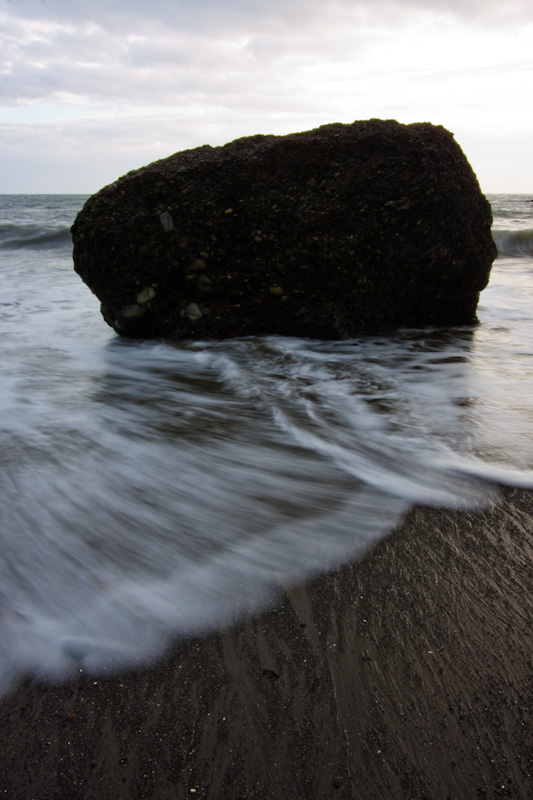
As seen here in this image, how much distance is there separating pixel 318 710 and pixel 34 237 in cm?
1353

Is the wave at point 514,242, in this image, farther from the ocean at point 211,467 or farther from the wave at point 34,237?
the wave at point 34,237

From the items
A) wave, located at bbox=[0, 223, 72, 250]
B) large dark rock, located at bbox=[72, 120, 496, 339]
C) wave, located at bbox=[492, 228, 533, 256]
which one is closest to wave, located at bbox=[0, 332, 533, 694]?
large dark rock, located at bbox=[72, 120, 496, 339]

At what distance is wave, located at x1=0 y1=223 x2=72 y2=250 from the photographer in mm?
12055

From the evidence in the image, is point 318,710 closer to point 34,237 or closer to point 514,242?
point 514,242

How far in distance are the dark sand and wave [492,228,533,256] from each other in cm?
1004

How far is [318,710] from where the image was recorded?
1.02 metres

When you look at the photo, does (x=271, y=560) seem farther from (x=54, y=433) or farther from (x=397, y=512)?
(x=54, y=433)

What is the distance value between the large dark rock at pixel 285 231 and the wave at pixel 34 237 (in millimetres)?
9223

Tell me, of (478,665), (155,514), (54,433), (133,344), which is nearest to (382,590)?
(478,665)

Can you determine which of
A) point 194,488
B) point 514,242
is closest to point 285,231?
point 194,488

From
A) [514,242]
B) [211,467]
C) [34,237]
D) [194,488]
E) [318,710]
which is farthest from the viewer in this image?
[34,237]

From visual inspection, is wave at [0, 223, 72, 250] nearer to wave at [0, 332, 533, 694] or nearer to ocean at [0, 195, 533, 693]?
ocean at [0, 195, 533, 693]

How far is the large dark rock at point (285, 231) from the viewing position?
11.4ft

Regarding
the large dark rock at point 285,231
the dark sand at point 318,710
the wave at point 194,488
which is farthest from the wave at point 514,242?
the dark sand at point 318,710
